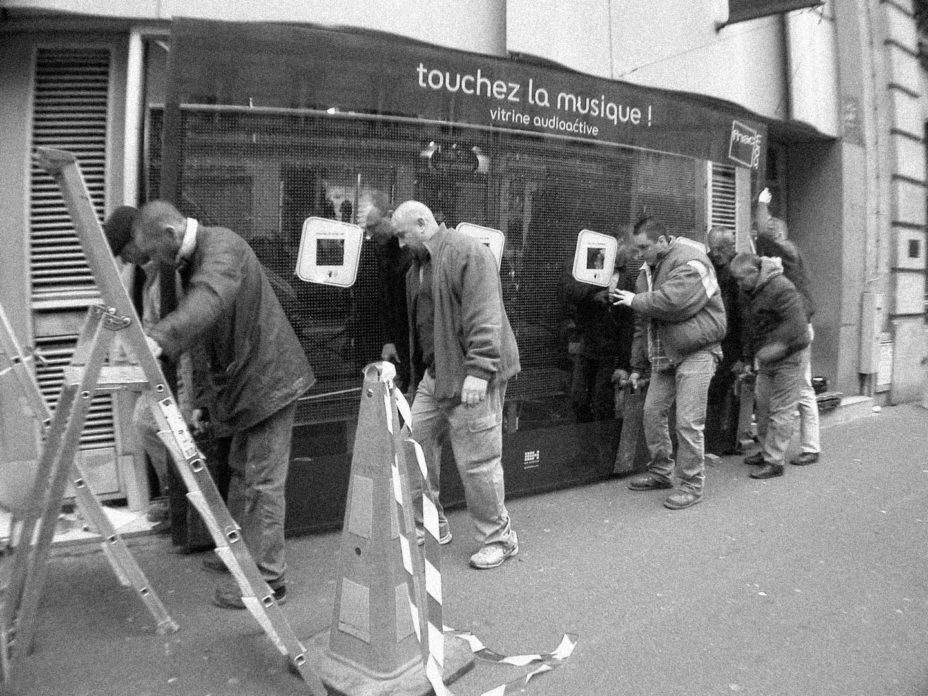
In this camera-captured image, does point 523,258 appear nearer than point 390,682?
No

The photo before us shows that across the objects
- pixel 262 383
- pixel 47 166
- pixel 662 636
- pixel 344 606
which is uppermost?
pixel 47 166

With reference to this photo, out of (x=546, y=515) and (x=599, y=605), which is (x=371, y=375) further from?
(x=546, y=515)

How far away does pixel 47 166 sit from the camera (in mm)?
2705

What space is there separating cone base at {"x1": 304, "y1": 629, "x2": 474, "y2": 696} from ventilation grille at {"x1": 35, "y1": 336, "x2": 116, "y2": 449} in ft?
7.69

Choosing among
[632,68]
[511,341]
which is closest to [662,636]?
[511,341]

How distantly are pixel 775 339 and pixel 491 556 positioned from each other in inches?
121

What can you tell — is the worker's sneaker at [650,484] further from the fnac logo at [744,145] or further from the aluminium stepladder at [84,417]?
the aluminium stepladder at [84,417]

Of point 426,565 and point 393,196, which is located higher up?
point 393,196

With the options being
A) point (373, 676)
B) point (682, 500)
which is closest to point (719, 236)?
point (682, 500)

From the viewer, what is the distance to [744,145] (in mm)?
6914

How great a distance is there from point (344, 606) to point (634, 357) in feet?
11.6

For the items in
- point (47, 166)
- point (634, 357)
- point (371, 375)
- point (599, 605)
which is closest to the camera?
point (47, 166)

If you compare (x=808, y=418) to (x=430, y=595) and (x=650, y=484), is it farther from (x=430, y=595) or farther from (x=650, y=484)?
(x=430, y=595)

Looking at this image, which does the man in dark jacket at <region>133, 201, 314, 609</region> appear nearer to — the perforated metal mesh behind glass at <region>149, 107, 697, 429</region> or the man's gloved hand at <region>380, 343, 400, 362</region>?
the perforated metal mesh behind glass at <region>149, 107, 697, 429</region>
